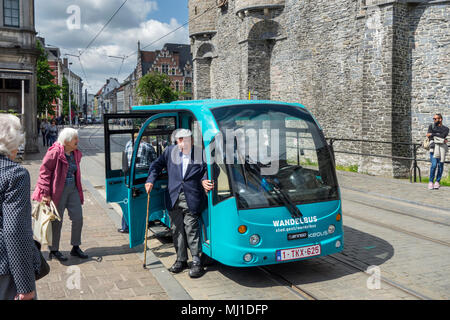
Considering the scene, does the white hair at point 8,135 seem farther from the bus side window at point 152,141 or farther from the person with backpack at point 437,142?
the person with backpack at point 437,142

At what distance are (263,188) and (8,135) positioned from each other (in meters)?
3.07

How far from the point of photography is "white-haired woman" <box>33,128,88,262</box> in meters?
5.58

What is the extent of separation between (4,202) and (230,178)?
281cm

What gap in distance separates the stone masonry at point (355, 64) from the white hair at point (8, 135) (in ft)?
49.2

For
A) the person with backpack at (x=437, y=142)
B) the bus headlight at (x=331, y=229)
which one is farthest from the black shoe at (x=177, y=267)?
the person with backpack at (x=437, y=142)

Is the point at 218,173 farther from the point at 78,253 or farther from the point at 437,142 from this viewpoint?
the point at 437,142

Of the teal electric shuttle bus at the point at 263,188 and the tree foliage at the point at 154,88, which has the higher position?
the tree foliage at the point at 154,88

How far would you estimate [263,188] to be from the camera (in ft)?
16.7

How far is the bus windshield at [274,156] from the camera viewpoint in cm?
507

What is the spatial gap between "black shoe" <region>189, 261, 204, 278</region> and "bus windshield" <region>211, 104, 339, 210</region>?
1014 mm

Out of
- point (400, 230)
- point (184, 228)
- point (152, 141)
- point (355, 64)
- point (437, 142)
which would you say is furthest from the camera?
point (355, 64)

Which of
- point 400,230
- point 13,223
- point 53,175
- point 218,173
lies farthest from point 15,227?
Result: point 400,230

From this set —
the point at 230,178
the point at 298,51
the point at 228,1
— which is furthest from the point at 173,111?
the point at 228,1

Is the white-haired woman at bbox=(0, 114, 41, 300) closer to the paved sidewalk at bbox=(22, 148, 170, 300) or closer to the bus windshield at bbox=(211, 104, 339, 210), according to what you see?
the paved sidewalk at bbox=(22, 148, 170, 300)
